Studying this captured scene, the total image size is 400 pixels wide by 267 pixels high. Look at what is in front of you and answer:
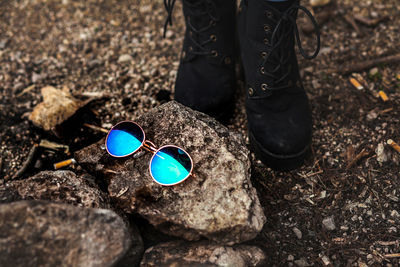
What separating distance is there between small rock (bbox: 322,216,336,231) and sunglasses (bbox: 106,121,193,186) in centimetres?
93

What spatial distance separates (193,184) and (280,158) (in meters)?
0.72

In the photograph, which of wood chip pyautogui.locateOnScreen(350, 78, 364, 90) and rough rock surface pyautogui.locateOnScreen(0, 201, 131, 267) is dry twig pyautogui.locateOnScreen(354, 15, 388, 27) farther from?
rough rock surface pyautogui.locateOnScreen(0, 201, 131, 267)

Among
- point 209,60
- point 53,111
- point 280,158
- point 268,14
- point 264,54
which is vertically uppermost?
point 268,14

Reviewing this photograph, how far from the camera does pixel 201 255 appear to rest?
1876mm

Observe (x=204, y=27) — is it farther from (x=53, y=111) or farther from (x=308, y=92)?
(x=53, y=111)

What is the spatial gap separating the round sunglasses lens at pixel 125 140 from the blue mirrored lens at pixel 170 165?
0.57 feet

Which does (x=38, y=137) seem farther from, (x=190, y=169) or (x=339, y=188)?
(x=339, y=188)

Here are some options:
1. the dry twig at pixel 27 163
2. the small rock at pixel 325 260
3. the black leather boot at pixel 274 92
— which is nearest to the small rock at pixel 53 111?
the dry twig at pixel 27 163

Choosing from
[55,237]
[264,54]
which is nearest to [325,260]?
[264,54]

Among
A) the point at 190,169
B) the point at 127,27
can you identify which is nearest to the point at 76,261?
the point at 190,169

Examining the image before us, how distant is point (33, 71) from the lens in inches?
138

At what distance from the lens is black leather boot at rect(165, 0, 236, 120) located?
2576 mm

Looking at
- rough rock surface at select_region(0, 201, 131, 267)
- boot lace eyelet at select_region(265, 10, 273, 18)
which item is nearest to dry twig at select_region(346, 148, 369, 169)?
boot lace eyelet at select_region(265, 10, 273, 18)

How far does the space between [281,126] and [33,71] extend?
2.48 meters
